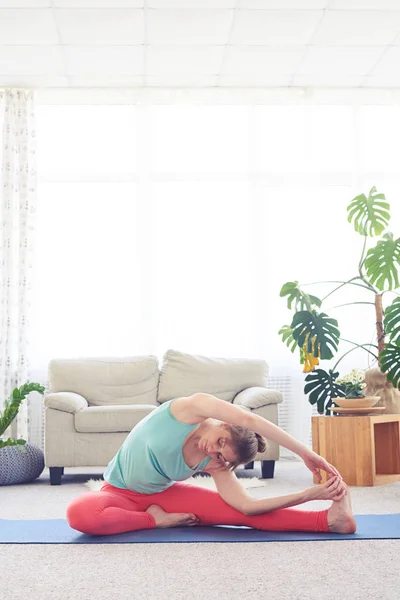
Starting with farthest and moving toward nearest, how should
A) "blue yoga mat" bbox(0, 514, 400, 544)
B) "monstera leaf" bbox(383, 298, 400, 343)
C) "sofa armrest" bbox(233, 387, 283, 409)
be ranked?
"sofa armrest" bbox(233, 387, 283, 409)
"monstera leaf" bbox(383, 298, 400, 343)
"blue yoga mat" bbox(0, 514, 400, 544)

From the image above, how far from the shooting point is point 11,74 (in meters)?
6.04

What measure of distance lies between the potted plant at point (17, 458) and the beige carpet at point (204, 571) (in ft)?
7.06

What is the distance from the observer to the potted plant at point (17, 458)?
485cm

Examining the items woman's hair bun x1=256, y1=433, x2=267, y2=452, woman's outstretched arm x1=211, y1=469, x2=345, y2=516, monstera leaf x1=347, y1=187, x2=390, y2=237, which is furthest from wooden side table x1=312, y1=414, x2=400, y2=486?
woman's hair bun x1=256, y1=433, x2=267, y2=452

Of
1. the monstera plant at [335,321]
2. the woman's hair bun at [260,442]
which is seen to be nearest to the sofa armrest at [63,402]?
the monstera plant at [335,321]

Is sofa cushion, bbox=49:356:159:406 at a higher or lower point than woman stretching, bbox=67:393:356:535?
higher

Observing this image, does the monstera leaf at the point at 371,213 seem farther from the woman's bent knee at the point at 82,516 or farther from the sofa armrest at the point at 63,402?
the woman's bent knee at the point at 82,516

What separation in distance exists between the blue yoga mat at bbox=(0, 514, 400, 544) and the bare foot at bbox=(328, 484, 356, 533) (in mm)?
25

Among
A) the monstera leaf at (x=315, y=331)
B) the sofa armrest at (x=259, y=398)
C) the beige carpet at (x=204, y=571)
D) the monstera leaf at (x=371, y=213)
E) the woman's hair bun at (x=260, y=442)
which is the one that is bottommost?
the beige carpet at (x=204, y=571)

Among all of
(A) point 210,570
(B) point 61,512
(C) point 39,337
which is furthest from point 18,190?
(A) point 210,570

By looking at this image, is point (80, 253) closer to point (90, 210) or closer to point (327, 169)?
point (90, 210)

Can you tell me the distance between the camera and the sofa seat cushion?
192 inches

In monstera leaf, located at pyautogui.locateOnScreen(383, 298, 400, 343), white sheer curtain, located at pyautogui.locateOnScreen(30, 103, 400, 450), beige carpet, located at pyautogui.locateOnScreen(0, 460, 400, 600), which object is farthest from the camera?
white sheer curtain, located at pyautogui.locateOnScreen(30, 103, 400, 450)

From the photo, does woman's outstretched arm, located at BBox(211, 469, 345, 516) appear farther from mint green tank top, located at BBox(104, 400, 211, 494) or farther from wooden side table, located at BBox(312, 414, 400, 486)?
wooden side table, located at BBox(312, 414, 400, 486)
